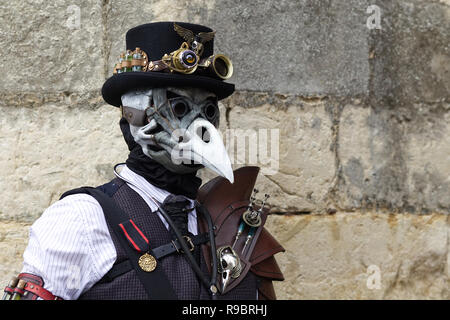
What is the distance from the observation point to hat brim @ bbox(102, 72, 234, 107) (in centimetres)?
199

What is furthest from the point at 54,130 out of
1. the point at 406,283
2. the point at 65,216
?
the point at 406,283

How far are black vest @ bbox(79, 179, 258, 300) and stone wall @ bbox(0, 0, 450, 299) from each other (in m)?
0.76

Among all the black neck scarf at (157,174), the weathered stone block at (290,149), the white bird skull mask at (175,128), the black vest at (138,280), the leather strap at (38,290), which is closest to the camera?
the leather strap at (38,290)

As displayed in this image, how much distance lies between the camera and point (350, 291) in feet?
9.46

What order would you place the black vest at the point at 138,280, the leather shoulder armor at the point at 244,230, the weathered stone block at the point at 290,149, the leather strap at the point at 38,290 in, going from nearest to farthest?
1. the leather strap at the point at 38,290
2. the black vest at the point at 138,280
3. the leather shoulder armor at the point at 244,230
4. the weathered stone block at the point at 290,149

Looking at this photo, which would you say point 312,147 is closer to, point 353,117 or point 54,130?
point 353,117

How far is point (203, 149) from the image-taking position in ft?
6.44

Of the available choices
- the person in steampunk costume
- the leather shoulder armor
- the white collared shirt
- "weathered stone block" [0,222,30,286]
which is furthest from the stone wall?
the white collared shirt

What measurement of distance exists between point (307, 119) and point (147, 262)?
129cm

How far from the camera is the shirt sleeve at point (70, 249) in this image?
1.77 m

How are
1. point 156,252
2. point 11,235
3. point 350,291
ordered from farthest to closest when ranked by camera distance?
point 350,291 < point 11,235 < point 156,252

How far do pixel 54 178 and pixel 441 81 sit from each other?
2023 mm

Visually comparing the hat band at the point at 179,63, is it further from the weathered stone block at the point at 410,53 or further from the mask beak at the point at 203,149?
the weathered stone block at the point at 410,53

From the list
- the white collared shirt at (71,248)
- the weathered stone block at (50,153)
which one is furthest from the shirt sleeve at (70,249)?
the weathered stone block at (50,153)
